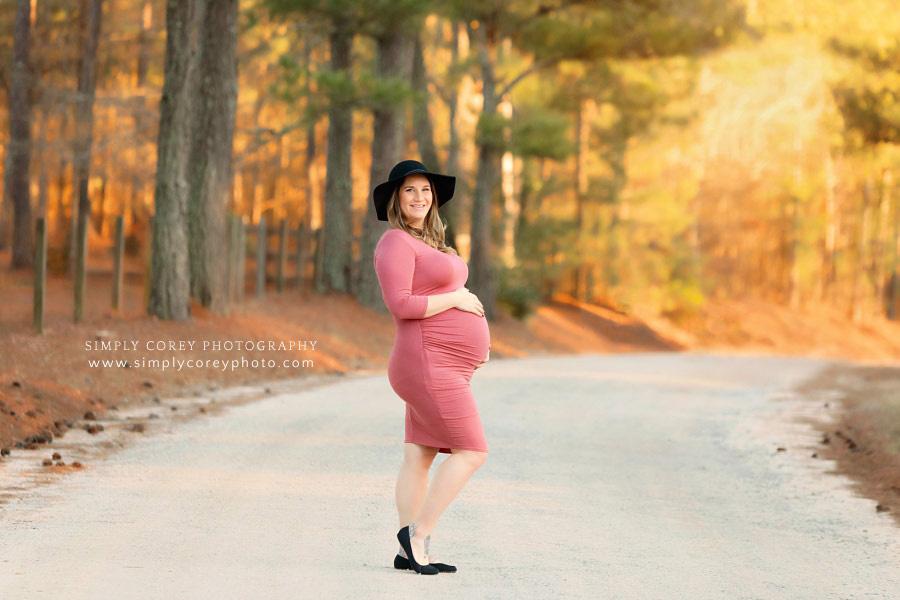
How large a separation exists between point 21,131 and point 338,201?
8.80 meters

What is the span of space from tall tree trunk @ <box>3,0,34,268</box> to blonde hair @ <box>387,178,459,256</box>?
25949 mm

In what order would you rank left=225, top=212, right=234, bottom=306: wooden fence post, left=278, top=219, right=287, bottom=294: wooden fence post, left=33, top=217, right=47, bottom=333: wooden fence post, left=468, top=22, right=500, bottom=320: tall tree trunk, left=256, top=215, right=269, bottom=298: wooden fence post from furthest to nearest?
left=468, top=22, right=500, bottom=320: tall tree trunk, left=278, top=219, right=287, bottom=294: wooden fence post, left=256, top=215, right=269, bottom=298: wooden fence post, left=225, top=212, right=234, bottom=306: wooden fence post, left=33, top=217, right=47, bottom=333: wooden fence post

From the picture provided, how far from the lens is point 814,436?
13242 mm

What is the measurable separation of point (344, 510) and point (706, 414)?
847cm

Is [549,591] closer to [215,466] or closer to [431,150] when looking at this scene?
[215,466]

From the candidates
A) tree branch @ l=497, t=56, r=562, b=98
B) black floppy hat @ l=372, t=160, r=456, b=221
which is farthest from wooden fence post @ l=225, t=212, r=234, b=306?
black floppy hat @ l=372, t=160, r=456, b=221

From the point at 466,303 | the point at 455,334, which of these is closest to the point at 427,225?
the point at 466,303

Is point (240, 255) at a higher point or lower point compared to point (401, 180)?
lower

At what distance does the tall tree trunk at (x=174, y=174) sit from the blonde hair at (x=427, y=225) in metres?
12.7

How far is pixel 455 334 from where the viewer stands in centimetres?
598

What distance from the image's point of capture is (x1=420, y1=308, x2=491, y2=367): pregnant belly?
5945 millimetres

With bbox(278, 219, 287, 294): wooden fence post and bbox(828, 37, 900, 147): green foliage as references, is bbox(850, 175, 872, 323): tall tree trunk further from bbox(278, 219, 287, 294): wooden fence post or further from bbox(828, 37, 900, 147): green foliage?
bbox(278, 219, 287, 294): wooden fence post

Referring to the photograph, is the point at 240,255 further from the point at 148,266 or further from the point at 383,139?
the point at 383,139

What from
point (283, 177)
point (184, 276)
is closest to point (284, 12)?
point (184, 276)
